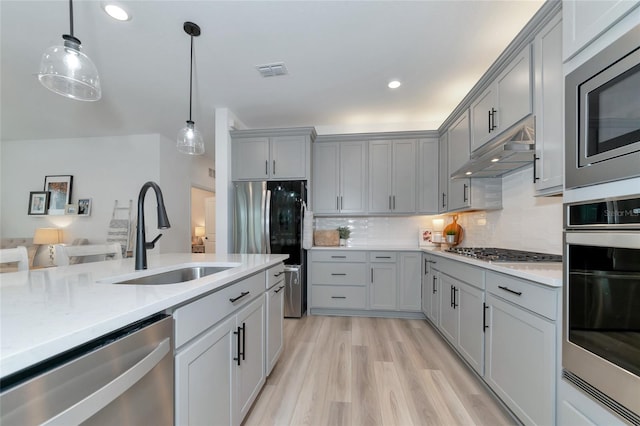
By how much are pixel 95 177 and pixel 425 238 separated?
5729 mm

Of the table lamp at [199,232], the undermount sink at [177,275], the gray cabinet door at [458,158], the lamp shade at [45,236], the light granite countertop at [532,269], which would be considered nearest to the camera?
the light granite countertop at [532,269]

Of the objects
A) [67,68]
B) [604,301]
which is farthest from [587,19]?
[67,68]

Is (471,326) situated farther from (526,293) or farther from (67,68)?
(67,68)

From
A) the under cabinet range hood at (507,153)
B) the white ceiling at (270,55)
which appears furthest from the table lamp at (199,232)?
the under cabinet range hood at (507,153)

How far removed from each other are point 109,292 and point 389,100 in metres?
3.26

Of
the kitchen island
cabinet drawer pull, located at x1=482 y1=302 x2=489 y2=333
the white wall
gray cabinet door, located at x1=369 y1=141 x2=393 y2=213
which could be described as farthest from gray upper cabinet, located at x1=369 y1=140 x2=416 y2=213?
the white wall

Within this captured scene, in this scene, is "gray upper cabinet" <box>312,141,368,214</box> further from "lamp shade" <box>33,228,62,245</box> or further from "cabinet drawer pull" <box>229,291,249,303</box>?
"lamp shade" <box>33,228,62,245</box>

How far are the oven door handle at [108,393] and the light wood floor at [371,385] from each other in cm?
114

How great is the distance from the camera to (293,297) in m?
3.29

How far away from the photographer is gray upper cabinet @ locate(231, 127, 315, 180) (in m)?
3.48

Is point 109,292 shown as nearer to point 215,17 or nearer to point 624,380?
point 624,380

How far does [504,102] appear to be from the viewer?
199 centimetres

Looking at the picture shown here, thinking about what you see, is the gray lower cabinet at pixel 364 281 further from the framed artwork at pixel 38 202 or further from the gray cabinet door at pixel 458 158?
the framed artwork at pixel 38 202

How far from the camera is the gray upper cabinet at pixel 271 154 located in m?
3.48
